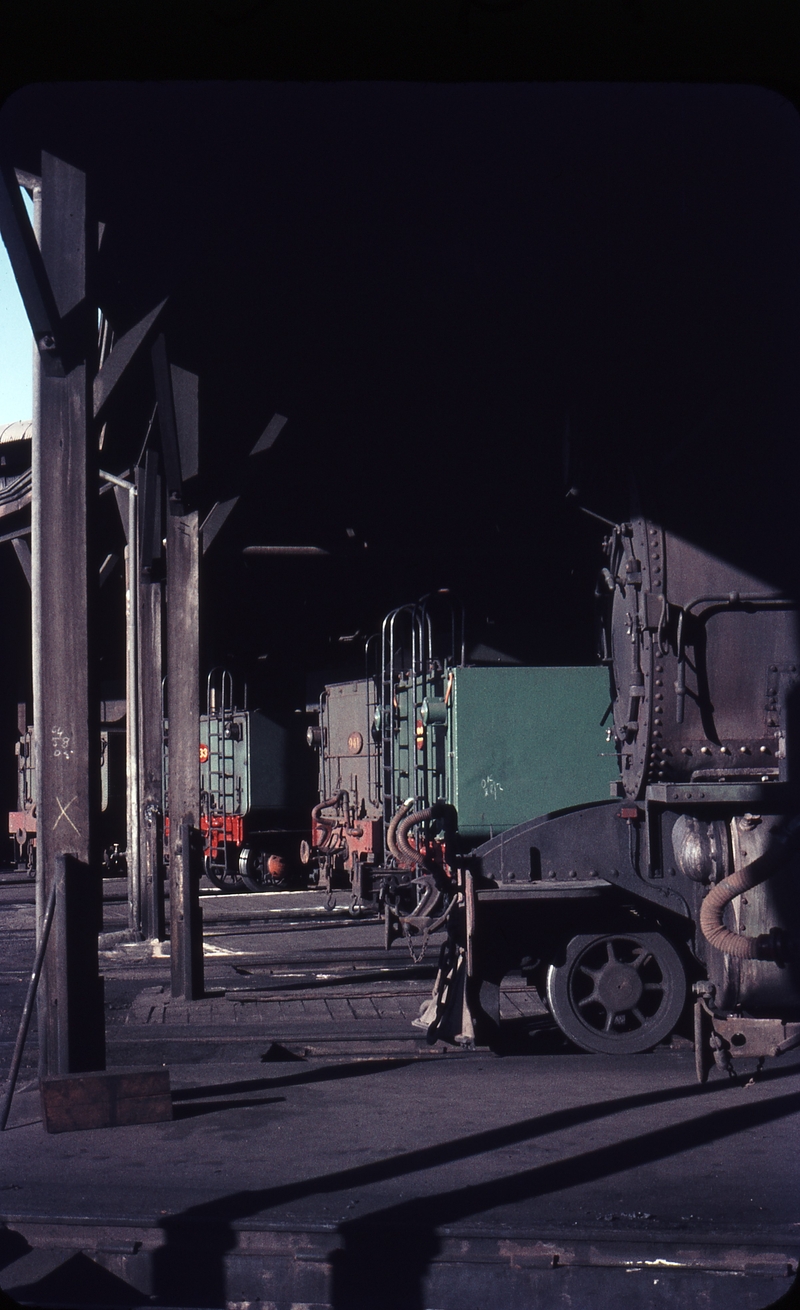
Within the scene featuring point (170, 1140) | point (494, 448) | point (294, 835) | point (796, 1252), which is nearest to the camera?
point (796, 1252)

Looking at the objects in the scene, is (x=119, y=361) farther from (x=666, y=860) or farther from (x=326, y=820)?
(x=326, y=820)

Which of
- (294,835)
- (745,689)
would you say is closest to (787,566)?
(745,689)

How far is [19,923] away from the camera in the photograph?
576 inches

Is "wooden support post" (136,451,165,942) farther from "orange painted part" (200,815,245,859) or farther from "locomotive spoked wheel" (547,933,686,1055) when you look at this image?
"locomotive spoked wheel" (547,933,686,1055)

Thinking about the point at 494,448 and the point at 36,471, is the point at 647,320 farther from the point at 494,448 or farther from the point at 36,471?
the point at 494,448

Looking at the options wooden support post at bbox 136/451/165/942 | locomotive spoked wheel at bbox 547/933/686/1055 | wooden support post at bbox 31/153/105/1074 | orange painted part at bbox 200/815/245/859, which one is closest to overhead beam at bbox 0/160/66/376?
wooden support post at bbox 31/153/105/1074

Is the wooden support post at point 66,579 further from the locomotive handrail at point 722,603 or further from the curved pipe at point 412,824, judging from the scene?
the locomotive handrail at point 722,603

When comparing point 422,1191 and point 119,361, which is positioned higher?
point 119,361

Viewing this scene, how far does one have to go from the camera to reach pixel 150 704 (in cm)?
1334

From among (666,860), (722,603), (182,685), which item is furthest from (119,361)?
(666,860)

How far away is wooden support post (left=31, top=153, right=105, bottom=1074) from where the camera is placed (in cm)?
592

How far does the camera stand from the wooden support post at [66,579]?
5.92m

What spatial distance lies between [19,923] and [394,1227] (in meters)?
11.8

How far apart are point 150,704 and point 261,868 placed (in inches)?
253
